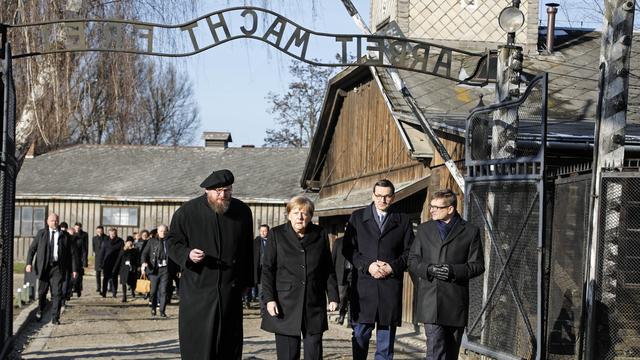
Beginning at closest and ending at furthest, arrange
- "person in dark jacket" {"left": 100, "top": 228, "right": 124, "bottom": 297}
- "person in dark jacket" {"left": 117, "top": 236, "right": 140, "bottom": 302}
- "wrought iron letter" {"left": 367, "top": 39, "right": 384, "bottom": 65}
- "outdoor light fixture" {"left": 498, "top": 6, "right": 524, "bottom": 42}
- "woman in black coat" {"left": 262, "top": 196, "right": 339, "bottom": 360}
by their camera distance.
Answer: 1. "woman in black coat" {"left": 262, "top": 196, "right": 339, "bottom": 360}
2. "outdoor light fixture" {"left": 498, "top": 6, "right": 524, "bottom": 42}
3. "wrought iron letter" {"left": 367, "top": 39, "right": 384, "bottom": 65}
4. "person in dark jacket" {"left": 117, "top": 236, "right": 140, "bottom": 302}
5. "person in dark jacket" {"left": 100, "top": 228, "right": 124, "bottom": 297}

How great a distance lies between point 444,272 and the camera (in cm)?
1046

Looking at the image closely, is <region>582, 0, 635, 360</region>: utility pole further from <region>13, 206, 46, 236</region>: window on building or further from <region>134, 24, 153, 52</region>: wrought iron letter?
<region>13, 206, 46, 236</region>: window on building

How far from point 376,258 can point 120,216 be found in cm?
3730

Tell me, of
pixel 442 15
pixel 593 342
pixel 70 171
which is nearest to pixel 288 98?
pixel 70 171

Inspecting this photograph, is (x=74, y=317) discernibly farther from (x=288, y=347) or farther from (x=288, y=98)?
(x=288, y=98)

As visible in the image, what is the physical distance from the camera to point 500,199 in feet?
42.9

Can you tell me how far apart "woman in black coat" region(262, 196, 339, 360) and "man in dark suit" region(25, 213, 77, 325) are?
9.97 m

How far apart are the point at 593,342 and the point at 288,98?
51163mm

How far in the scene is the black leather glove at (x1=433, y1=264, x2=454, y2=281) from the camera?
10.5m

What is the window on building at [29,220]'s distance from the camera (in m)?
47.2

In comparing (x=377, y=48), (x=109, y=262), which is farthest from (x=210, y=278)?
(x=109, y=262)

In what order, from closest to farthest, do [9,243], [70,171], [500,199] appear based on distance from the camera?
[9,243], [500,199], [70,171]

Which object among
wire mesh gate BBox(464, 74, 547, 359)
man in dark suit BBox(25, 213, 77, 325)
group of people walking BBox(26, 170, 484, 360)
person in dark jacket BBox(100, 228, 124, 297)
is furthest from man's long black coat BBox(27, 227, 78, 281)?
person in dark jacket BBox(100, 228, 124, 297)

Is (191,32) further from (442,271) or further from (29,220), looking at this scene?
(29,220)
